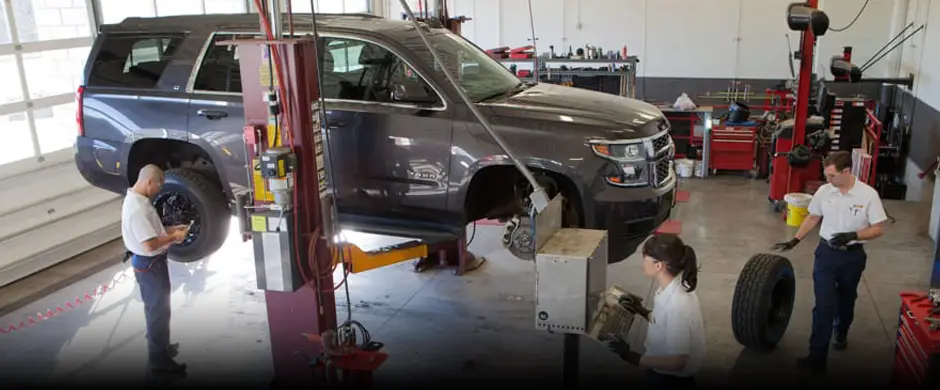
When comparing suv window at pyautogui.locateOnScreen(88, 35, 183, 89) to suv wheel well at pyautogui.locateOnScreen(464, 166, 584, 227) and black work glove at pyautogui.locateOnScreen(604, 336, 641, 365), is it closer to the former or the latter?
suv wheel well at pyautogui.locateOnScreen(464, 166, 584, 227)

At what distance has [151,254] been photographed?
433cm

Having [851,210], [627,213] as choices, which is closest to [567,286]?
[627,213]

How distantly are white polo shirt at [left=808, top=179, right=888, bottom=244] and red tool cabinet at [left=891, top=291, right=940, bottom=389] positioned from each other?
0.50 metres

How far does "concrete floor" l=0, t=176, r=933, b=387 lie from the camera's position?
445cm

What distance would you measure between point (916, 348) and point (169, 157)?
202 inches

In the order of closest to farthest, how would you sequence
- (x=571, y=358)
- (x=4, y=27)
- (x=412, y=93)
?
(x=571, y=358) < (x=412, y=93) < (x=4, y=27)

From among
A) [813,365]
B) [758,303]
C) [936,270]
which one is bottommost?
[813,365]

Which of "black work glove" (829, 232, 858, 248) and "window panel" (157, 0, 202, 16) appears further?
"window panel" (157, 0, 202, 16)

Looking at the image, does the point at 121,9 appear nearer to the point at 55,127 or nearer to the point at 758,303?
the point at 55,127

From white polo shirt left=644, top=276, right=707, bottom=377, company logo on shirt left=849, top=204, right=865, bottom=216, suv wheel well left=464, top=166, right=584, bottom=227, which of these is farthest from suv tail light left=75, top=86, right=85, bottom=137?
company logo on shirt left=849, top=204, right=865, bottom=216

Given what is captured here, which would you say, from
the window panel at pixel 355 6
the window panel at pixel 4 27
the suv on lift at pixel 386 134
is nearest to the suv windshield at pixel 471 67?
the suv on lift at pixel 386 134

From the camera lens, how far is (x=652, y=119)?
4.93 metres

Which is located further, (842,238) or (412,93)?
(412,93)

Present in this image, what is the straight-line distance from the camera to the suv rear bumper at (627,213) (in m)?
4.61
